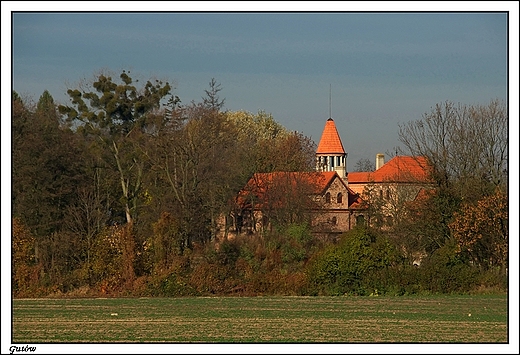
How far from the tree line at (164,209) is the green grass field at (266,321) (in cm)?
541

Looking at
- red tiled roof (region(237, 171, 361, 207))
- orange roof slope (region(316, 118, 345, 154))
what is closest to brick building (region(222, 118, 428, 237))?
red tiled roof (region(237, 171, 361, 207))

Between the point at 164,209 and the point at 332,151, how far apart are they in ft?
138

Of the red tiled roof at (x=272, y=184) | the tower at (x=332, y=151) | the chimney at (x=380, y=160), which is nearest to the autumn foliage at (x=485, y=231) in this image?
the red tiled roof at (x=272, y=184)

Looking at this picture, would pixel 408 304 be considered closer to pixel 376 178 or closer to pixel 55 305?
pixel 55 305

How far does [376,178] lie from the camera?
88.9 meters

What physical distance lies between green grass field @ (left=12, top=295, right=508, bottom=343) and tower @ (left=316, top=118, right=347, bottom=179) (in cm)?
5459

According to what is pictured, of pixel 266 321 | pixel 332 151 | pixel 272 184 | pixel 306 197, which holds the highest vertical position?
pixel 332 151

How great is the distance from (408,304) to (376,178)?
55.2m

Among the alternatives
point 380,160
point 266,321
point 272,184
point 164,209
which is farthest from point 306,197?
point 380,160

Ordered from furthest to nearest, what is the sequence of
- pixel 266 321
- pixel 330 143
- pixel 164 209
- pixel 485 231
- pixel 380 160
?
1. pixel 380 160
2. pixel 330 143
3. pixel 164 209
4. pixel 485 231
5. pixel 266 321

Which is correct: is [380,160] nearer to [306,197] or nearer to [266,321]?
[306,197]

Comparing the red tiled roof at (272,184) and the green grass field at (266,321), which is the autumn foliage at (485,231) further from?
the red tiled roof at (272,184)

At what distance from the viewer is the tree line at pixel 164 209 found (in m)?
42.5

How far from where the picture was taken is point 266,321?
2584 cm
